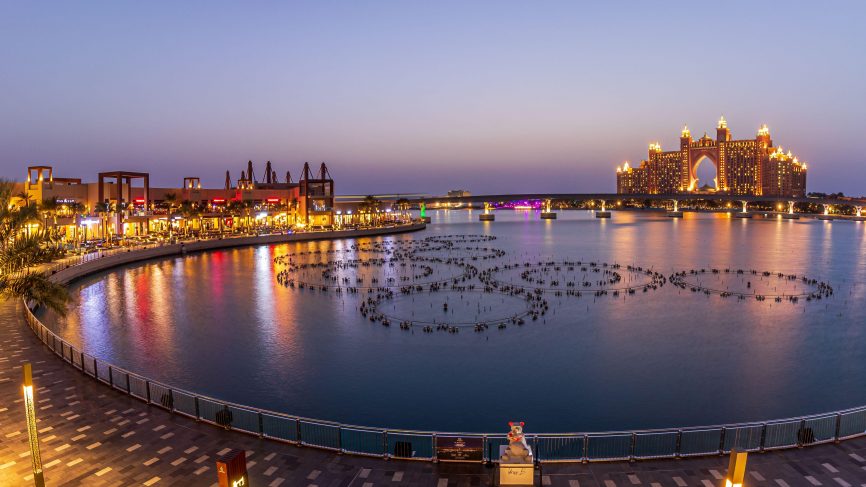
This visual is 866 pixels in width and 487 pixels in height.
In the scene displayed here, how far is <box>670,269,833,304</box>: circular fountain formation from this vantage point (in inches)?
1964

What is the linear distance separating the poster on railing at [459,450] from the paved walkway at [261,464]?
0.70ft

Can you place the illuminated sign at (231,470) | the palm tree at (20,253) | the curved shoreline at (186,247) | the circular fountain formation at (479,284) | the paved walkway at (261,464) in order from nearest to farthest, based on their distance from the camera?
the illuminated sign at (231,470), the paved walkway at (261,464), the palm tree at (20,253), the circular fountain formation at (479,284), the curved shoreline at (186,247)

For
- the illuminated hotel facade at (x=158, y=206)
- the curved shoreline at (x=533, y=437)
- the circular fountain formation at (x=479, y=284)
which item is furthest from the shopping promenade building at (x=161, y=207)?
the curved shoreline at (x=533, y=437)

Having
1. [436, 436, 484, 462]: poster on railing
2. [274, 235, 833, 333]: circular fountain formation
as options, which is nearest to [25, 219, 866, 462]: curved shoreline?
[436, 436, 484, 462]: poster on railing

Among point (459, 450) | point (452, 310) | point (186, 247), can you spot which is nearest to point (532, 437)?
point (459, 450)

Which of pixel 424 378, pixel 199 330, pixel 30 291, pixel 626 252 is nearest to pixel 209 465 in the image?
pixel 30 291

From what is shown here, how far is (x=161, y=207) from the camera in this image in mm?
104750

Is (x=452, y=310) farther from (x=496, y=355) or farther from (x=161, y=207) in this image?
(x=161, y=207)

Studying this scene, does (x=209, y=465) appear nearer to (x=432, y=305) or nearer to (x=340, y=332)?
(x=340, y=332)

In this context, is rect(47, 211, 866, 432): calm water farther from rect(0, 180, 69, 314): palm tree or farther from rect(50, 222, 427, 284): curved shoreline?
rect(0, 180, 69, 314): palm tree

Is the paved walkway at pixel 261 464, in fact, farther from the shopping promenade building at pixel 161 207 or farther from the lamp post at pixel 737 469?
the shopping promenade building at pixel 161 207

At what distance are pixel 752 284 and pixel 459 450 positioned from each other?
53462 mm

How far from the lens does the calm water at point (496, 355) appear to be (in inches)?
922

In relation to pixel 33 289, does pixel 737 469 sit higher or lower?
lower
